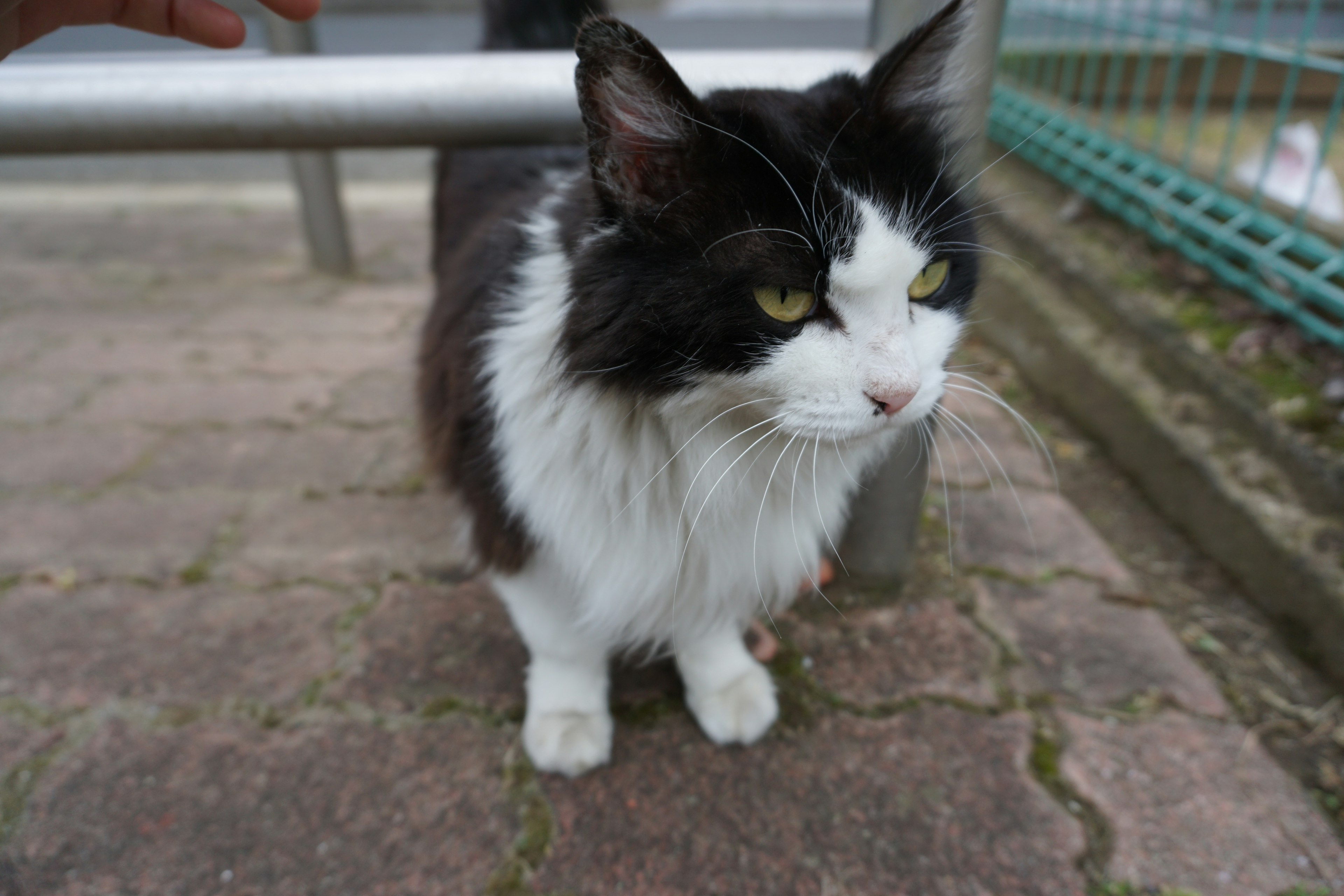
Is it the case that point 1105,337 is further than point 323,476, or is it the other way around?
point 1105,337

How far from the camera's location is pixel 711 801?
50.2 inches

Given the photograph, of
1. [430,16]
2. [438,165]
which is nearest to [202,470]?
[438,165]

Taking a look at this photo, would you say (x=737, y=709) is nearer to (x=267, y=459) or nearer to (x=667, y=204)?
(x=667, y=204)

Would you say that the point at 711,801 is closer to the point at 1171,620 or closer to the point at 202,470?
the point at 1171,620

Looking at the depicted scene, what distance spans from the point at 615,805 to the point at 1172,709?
3.33 ft

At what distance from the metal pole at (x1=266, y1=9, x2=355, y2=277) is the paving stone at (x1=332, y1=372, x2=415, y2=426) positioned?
107cm

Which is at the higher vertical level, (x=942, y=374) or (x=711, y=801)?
(x=942, y=374)

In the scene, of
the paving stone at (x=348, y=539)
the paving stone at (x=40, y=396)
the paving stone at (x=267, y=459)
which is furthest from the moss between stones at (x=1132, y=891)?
the paving stone at (x=40, y=396)

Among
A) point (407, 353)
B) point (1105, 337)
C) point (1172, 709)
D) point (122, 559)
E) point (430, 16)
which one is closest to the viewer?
point (1172, 709)

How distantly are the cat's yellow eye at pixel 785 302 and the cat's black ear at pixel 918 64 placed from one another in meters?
0.31

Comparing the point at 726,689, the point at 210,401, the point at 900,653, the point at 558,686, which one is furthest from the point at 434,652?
the point at 210,401

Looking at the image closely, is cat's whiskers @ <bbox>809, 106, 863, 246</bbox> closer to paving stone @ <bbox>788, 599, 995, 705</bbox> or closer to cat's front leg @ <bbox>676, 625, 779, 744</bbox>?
cat's front leg @ <bbox>676, 625, 779, 744</bbox>

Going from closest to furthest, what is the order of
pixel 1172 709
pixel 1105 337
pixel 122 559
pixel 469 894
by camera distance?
1. pixel 469 894
2. pixel 1172 709
3. pixel 122 559
4. pixel 1105 337

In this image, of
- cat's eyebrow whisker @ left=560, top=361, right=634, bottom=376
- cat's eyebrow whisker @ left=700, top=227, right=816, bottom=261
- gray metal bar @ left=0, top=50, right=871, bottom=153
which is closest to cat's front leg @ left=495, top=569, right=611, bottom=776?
cat's eyebrow whisker @ left=560, top=361, right=634, bottom=376
